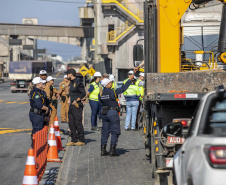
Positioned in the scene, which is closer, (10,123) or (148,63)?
(148,63)

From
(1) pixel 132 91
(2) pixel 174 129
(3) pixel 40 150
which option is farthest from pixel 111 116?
(2) pixel 174 129

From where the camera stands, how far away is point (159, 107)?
8539 millimetres

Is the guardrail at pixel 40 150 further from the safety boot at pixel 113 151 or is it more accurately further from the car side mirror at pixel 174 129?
the car side mirror at pixel 174 129

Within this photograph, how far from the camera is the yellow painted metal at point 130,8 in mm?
48912

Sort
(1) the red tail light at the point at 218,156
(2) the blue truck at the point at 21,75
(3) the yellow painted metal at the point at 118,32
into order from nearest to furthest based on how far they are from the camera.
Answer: (1) the red tail light at the point at 218,156 → (2) the blue truck at the point at 21,75 → (3) the yellow painted metal at the point at 118,32

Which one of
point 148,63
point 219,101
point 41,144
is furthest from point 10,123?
point 219,101

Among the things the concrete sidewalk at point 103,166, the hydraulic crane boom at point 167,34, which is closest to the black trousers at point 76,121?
the concrete sidewalk at point 103,166

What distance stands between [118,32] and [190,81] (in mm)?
42533

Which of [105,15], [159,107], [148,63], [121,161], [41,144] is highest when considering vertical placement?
[105,15]

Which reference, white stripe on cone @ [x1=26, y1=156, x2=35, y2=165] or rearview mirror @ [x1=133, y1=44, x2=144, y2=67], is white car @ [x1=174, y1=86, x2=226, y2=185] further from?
rearview mirror @ [x1=133, y1=44, x2=144, y2=67]

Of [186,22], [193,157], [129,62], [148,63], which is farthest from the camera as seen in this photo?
[129,62]

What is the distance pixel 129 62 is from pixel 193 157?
46355mm

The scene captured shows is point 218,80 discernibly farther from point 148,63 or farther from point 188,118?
point 148,63

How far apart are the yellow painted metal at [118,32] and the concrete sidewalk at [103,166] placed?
35542 millimetres
